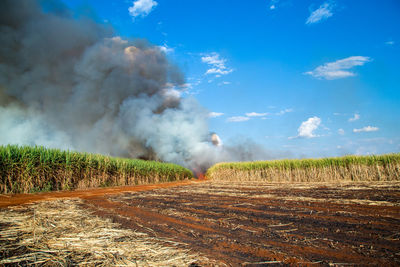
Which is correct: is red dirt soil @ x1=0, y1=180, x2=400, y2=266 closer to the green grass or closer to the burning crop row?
the green grass

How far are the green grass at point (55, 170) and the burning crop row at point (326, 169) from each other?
11056 millimetres

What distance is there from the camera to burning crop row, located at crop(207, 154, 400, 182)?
1264 cm

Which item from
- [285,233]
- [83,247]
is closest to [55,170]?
[83,247]

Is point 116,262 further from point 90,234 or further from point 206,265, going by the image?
point 90,234

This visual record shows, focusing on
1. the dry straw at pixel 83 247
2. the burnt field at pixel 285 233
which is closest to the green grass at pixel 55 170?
the dry straw at pixel 83 247

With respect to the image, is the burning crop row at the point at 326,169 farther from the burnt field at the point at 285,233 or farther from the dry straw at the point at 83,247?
the dry straw at the point at 83,247

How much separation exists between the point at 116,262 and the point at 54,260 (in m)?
0.60

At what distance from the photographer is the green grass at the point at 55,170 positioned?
9.05 meters

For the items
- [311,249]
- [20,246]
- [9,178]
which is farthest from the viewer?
[9,178]

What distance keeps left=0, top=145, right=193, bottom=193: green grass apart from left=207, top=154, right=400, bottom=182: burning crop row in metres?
11.1

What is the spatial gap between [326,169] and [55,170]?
17100 mm

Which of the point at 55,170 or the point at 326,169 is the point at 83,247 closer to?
the point at 55,170

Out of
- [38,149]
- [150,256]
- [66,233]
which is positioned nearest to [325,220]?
[150,256]

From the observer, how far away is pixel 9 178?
8.89 m
